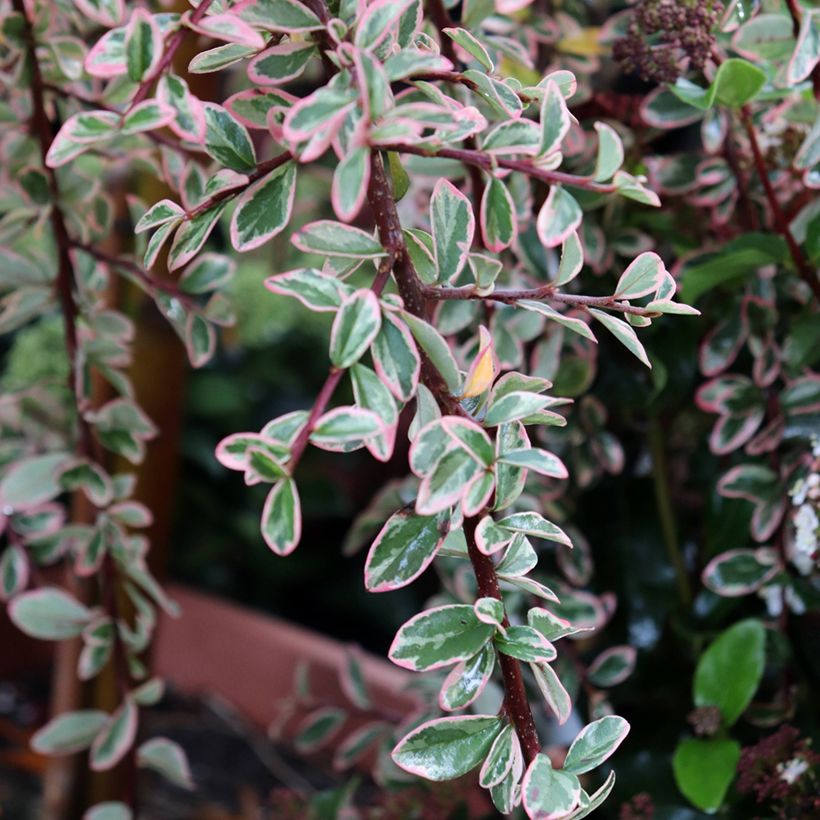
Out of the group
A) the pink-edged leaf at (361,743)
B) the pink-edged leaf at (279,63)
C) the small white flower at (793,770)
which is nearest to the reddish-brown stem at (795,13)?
the pink-edged leaf at (279,63)

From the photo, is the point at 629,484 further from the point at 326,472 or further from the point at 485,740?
the point at 326,472

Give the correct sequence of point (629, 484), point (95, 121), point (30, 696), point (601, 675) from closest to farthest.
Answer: point (95, 121) < point (601, 675) < point (629, 484) < point (30, 696)

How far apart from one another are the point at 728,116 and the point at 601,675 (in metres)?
0.36

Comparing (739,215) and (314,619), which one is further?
(314,619)

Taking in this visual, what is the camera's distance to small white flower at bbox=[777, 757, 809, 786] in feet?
1.52

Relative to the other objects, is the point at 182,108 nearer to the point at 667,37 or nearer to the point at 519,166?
the point at 519,166

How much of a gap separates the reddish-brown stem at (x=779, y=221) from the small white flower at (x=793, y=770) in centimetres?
25

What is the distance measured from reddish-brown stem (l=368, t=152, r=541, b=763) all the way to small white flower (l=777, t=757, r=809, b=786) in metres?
0.21

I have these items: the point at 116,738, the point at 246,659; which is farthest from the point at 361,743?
the point at 246,659

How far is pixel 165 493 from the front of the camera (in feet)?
2.81

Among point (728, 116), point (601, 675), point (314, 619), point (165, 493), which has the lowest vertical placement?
point (314, 619)

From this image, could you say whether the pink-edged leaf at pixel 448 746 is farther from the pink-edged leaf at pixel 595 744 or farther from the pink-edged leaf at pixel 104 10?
the pink-edged leaf at pixel 104 10

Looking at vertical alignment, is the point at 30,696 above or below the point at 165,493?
below

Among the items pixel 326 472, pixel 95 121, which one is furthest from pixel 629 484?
pixel 326 472
